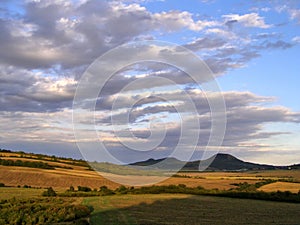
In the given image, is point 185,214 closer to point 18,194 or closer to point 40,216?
point 40,216

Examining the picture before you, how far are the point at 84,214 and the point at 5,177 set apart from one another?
6337cm

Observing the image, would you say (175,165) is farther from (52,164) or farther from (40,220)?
(52,164)

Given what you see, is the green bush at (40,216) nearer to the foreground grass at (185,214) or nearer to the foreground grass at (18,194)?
the foreground grass at (185,214)

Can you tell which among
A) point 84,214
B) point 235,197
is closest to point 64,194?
point 235,197

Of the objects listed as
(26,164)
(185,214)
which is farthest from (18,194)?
(26,164)

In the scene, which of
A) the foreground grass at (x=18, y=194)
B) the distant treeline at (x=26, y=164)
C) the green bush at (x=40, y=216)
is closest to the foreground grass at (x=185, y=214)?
the green bush at (x=40, y=216)

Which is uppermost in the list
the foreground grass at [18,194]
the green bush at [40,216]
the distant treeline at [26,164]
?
the distant treeline at [26,164]

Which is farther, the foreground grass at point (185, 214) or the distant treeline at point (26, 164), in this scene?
the distant treeline at point (26, 164)

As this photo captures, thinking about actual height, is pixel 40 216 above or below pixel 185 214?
below

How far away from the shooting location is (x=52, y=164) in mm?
124812

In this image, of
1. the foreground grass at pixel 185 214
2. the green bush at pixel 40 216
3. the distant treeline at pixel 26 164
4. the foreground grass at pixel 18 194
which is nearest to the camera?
the green bush at pixel 40 216

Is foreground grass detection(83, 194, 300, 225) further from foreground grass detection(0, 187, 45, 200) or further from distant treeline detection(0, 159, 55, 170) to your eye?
distant treeline detection(0, 159, 55, 170)

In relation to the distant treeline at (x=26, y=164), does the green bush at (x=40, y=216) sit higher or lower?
lower

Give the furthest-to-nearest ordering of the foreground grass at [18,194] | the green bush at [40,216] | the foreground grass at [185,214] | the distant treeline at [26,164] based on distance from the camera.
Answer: the distant treeline at [26,164], the foreground grass at [18,194], the foreground grass at [185,214], the green bush at [40,216]
